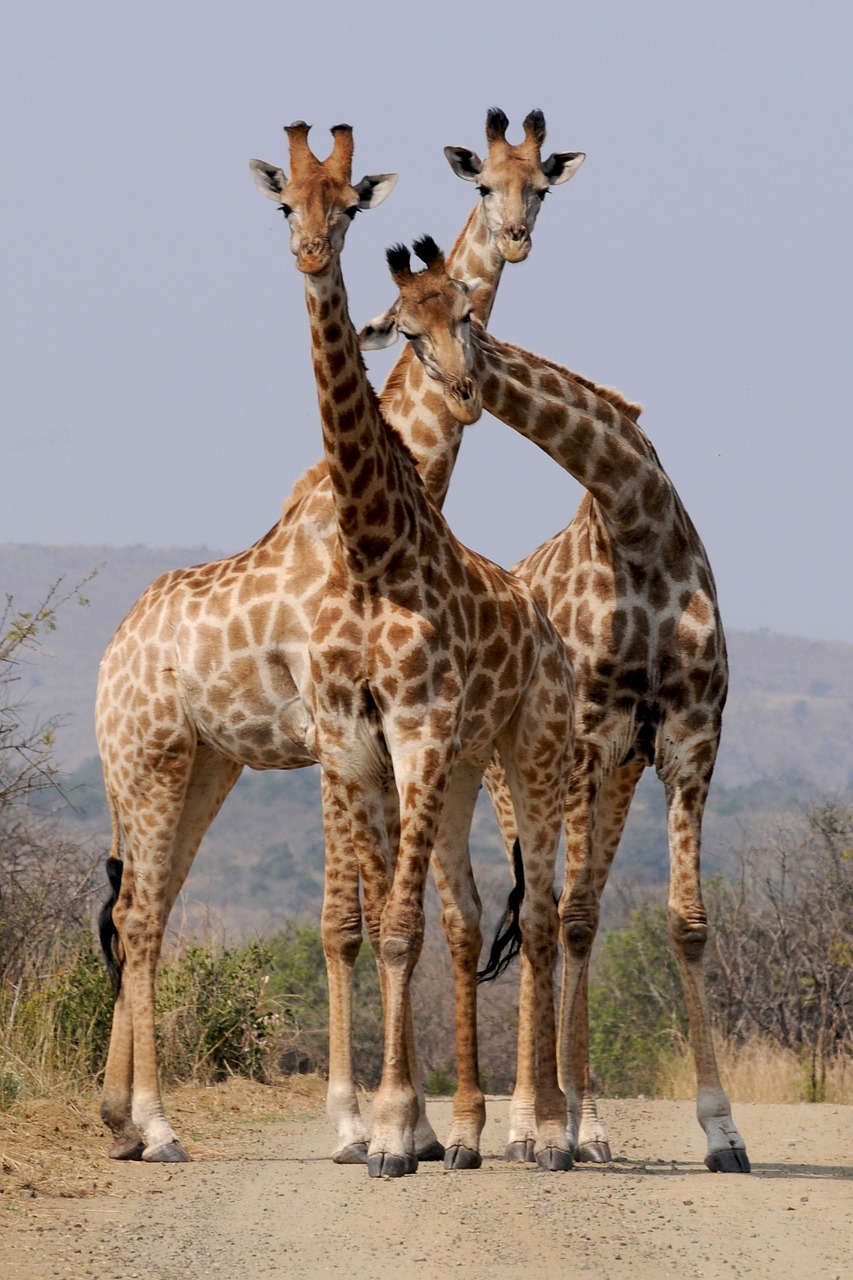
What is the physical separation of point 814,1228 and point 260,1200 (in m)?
2.13

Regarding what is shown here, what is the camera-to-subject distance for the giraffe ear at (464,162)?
36.5ft

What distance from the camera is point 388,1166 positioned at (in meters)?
7.48

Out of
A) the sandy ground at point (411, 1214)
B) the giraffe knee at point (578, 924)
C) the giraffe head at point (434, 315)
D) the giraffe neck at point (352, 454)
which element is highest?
the giraffe head at point (434, 315)

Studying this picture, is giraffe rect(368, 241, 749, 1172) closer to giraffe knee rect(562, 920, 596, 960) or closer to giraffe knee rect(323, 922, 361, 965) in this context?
giraffe knee rect(562, 920, 596, 960)

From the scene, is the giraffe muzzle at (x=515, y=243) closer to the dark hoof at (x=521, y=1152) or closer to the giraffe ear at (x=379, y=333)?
the giraffe ear at (x=379, y=333)

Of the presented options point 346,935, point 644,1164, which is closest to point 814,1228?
point 644,1164

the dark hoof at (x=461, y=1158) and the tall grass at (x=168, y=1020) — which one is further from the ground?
the tall grass at (x=168, y=1020)

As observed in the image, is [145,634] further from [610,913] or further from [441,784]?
[610,913]

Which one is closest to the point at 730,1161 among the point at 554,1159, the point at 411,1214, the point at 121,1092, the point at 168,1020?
the point at 554,1159

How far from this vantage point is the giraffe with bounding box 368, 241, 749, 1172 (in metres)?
8.75

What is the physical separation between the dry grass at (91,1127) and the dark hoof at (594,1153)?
1.73m

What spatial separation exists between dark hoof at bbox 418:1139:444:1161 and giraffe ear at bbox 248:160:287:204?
422cm

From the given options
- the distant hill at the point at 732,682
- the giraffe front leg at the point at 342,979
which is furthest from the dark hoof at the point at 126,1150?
the distant hill at the point at 732,682

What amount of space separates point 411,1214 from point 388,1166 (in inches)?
30.9
